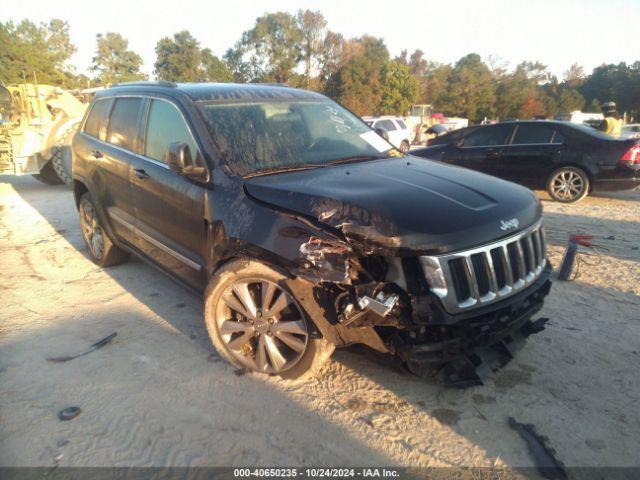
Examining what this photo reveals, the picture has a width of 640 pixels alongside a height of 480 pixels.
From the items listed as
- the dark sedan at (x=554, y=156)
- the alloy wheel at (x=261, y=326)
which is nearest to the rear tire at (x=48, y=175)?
the dark sedan at (x=554, y=156)

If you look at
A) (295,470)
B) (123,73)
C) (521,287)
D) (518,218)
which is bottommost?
(295,470)

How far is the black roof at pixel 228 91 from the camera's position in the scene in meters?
3.31

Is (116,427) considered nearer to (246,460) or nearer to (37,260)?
(246,460)

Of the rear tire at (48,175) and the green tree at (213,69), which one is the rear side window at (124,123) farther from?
the green tree at (213,69)

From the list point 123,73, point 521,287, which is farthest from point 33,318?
point 123,73

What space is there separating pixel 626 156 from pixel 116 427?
8.46 meters

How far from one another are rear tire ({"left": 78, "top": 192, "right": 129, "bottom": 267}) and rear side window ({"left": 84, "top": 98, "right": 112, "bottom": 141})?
28.4 inches

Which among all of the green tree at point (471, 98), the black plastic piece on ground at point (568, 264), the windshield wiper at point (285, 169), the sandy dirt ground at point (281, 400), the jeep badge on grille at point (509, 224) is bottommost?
the sandy dirt ground at point (281, 400)

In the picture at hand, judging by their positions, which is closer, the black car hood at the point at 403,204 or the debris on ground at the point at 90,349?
the black car hood at the point at 403,204

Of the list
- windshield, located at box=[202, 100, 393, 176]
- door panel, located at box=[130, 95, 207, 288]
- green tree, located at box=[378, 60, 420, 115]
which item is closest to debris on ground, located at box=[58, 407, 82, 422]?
door panel, located at box=[130, 95, 207, 288]

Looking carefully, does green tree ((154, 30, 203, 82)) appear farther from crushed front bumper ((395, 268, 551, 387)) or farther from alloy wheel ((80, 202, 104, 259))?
crushed front bumper ((395, 268, 551, 387))

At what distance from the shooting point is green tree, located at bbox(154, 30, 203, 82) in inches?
2662

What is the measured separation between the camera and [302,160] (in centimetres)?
312

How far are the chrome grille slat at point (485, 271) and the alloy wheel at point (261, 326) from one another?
0.85 meters
